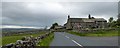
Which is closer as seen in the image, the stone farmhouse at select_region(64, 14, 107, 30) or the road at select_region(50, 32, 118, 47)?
the road at select_region(50, 32, 118, 47)

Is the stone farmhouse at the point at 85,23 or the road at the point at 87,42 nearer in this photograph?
the road at the point at 87,42

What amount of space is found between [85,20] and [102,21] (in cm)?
1284

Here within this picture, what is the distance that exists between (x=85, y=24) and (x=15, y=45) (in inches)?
6480

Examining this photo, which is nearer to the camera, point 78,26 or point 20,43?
point 20,43

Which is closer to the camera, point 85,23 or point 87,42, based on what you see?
point 87,42

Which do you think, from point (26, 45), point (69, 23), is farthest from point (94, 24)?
point (26, 45)

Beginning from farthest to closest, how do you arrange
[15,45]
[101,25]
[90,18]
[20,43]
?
[90,18] < [101,25] < [20,43] < [15,45]

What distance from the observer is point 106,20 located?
171 metres

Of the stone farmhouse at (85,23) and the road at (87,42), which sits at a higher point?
the stone farmhouse at (85,23)

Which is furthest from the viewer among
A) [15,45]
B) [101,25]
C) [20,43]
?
[101,25]

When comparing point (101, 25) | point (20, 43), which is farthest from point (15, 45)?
point (101, 25)

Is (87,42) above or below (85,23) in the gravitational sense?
below

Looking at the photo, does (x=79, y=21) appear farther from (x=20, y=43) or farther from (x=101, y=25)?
(x=20, y=43)

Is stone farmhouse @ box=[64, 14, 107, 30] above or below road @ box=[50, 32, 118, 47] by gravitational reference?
above
